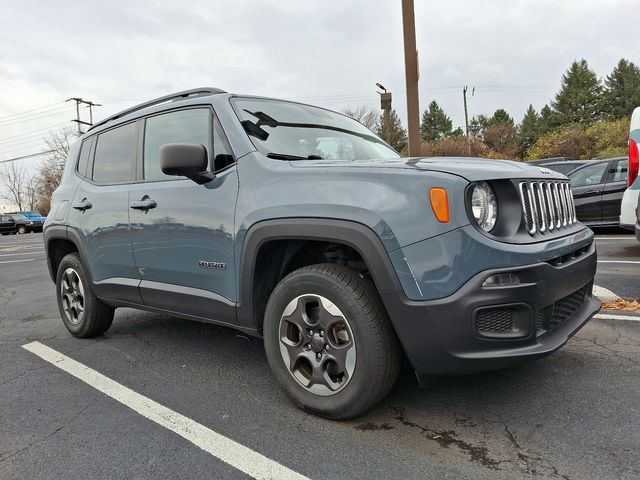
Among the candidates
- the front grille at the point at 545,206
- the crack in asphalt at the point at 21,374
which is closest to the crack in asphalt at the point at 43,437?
the crack in asphalt at the point at 21,374

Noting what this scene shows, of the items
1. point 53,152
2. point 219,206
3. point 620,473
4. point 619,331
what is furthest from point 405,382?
point 53,152

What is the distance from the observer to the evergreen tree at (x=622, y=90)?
5572cm

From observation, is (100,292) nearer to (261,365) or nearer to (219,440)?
(261,365)

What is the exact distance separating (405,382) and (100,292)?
2.55 meters

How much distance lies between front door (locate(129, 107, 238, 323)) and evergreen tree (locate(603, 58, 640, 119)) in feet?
209

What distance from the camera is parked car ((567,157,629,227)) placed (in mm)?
8836

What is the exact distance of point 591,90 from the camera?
192ft

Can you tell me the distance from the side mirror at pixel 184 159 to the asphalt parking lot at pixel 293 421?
137cm

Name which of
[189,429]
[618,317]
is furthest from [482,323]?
[618,317]

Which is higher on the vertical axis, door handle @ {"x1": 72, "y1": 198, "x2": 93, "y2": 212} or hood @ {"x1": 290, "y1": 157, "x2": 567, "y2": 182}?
hood @ {"x1": 290, "y1": 157, "x2": 567, "y2": 182}

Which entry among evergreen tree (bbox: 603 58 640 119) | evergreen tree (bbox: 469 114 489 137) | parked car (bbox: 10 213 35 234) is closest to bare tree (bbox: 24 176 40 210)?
parked car (bbox: 10 213 35 234)

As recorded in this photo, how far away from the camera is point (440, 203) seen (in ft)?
6.89

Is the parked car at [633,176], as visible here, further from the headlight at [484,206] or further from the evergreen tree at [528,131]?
the evergreen tree at [528,131]

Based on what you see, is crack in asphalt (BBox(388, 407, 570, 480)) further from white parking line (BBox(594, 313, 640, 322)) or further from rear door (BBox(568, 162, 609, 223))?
rear door (BBox(568, 162, 609, 223))
